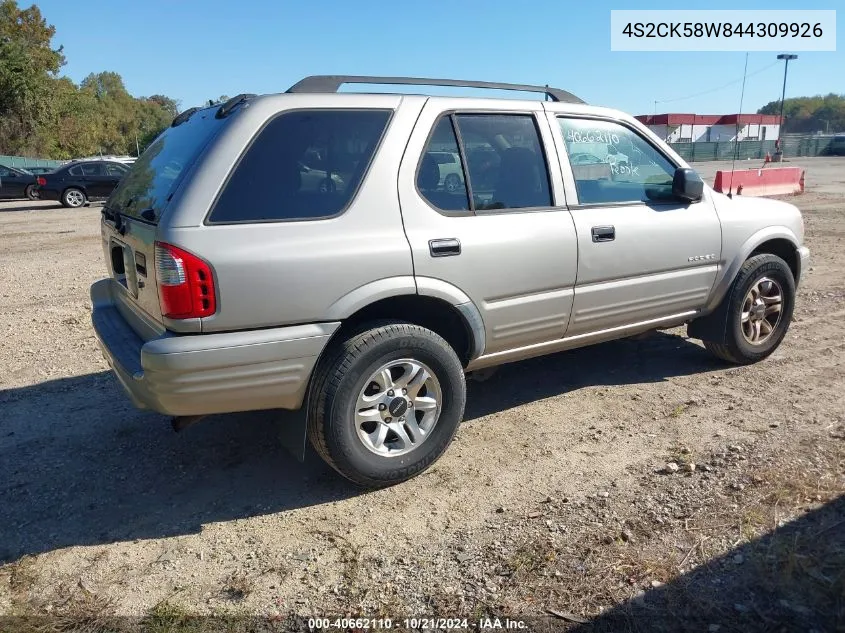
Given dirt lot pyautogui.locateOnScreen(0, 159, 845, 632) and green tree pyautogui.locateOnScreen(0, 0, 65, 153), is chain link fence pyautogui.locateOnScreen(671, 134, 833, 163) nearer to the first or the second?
green tree pyautogui.locateOnScreen(0, 0, 65, 153)

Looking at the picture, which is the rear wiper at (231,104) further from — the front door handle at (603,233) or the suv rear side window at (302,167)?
the front door handle at (603,233)

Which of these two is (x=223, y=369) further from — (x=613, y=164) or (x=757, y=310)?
(x=757, y=310)

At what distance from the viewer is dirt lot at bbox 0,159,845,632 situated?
8.66 ft

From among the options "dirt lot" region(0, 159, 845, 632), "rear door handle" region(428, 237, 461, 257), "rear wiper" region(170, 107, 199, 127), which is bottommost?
"dirt lot" region(0, 159, 845, 632)

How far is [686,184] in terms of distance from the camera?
4340 mm

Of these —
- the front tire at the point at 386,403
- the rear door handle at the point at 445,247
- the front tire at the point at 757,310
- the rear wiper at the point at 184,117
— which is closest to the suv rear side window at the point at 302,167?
the rear door handle at the point at 445,247

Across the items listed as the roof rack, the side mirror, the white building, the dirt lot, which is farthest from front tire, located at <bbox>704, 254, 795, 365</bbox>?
the white building

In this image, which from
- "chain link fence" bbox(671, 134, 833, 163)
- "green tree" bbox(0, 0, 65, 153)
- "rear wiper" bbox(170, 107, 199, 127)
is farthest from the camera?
"chain link fence" bbox(671, 134, 833, 163)

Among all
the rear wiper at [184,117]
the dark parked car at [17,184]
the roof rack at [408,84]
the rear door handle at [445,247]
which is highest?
the roof rack at [408,84]

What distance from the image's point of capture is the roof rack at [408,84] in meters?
3.35

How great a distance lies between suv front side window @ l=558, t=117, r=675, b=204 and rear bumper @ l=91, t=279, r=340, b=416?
6.37ft

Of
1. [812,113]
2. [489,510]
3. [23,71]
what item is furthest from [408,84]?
[812,113]

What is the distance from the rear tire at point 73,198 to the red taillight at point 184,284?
63.7ft

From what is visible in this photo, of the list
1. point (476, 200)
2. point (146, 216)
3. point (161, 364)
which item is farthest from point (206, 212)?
point (476, 200)
